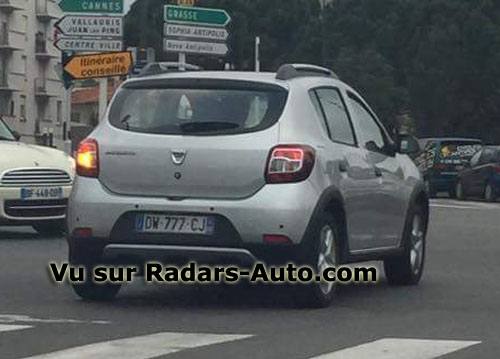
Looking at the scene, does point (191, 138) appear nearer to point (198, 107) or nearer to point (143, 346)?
point (198, 107)

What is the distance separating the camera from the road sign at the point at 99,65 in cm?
2670

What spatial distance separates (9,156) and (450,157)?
25.5 m

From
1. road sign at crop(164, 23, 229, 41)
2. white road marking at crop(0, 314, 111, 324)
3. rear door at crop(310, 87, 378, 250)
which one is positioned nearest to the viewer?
white road marking at crop(0, 314, 111, 324)

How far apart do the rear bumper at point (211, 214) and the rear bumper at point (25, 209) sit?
580cm

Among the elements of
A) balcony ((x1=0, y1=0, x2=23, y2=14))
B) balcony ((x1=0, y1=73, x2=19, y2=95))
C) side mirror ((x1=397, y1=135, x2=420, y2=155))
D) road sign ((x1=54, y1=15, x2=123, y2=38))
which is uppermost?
side mirror ((x1=397, y1=135, x2=420, y2=155))

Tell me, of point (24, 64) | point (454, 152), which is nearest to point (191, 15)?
point (454, 152)

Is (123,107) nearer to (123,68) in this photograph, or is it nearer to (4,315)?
(4,315)

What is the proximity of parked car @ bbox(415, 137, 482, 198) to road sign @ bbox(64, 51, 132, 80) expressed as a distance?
1440cm

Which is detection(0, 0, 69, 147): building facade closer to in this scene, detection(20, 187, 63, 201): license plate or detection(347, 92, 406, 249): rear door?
detection(20, 187, 63, 201): license plate

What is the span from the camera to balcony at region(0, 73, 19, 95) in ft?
294

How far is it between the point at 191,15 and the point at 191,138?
19008 mm

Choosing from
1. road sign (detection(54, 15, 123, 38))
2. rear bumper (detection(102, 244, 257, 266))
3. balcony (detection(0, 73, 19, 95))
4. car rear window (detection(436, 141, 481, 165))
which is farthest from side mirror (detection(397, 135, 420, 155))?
balcony (detection(0, 73, 19, 95))

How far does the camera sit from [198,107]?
35.5 ft

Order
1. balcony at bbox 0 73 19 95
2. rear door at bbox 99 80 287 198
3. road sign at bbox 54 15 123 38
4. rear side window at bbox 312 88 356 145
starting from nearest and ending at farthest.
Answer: rear door at bbox 99 80 287 198
rear side window at bbox 312 88 356 145
road sign at bbox 54 15 123 38
balcony at bbox 0 73 19 95
